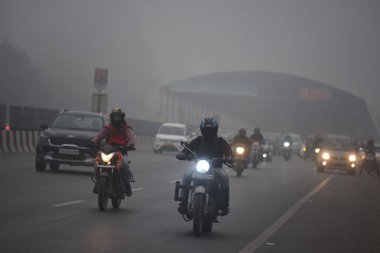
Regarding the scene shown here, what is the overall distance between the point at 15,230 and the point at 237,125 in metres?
164

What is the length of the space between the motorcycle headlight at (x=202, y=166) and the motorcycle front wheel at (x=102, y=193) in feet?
7.85

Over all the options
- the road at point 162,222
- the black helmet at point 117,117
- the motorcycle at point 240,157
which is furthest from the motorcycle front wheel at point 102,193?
the motorcycle at point 240,157

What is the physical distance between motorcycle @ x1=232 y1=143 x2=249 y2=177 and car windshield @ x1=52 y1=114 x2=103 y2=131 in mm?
6342

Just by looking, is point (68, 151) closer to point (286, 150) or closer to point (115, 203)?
point (115, 203)

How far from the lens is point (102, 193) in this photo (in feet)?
45.2

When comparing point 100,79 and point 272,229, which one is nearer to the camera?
point 272,229

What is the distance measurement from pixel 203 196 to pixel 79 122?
1357 cm

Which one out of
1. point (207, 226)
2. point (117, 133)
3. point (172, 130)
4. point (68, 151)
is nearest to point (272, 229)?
point (207, 226)

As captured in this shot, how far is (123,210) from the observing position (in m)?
14.5

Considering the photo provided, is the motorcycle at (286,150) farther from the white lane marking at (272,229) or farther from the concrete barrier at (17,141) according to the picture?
the white lane marking at (272,229)

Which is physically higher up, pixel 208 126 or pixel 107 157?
pixel 208 126

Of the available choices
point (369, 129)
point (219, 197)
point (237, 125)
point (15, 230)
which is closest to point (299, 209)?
point (219, 197)

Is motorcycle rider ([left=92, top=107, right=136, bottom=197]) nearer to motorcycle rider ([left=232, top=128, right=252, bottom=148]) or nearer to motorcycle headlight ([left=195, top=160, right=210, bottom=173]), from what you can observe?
motorcycle headlight ([left=195, top=160, right=210, bottom=173])

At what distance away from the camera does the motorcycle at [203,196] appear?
11344 millimetres
